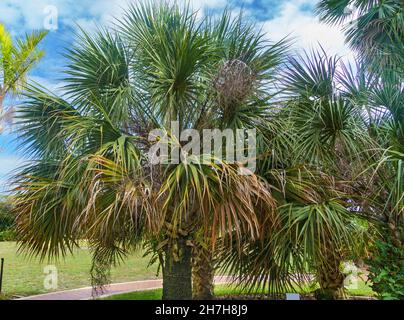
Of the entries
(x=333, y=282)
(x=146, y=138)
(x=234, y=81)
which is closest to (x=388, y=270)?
(x=333, y=282)

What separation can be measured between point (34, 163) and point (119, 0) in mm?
2720

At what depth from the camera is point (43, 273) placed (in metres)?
8.59

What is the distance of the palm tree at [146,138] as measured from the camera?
3.61m

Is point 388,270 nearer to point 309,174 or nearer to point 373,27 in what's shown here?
point 309,174

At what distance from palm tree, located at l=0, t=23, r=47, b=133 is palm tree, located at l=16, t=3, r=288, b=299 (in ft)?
12.3

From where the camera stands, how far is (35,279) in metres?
9.27

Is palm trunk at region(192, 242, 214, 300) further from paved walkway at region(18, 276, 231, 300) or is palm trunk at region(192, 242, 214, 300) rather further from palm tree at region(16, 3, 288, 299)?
paved walkway at region(18, 276, 231, 300)

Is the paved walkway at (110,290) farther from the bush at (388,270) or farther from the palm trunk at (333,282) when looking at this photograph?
the bush at (388,270)

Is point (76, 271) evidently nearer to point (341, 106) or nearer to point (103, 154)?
point (103, 154)

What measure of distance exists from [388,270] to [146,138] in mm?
3435

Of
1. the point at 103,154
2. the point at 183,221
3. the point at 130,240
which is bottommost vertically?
the point at 130,240

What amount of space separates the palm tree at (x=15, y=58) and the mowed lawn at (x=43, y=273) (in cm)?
367

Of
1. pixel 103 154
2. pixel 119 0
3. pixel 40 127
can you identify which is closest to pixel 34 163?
pixel 40 127

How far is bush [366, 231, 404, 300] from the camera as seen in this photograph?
4041mm
